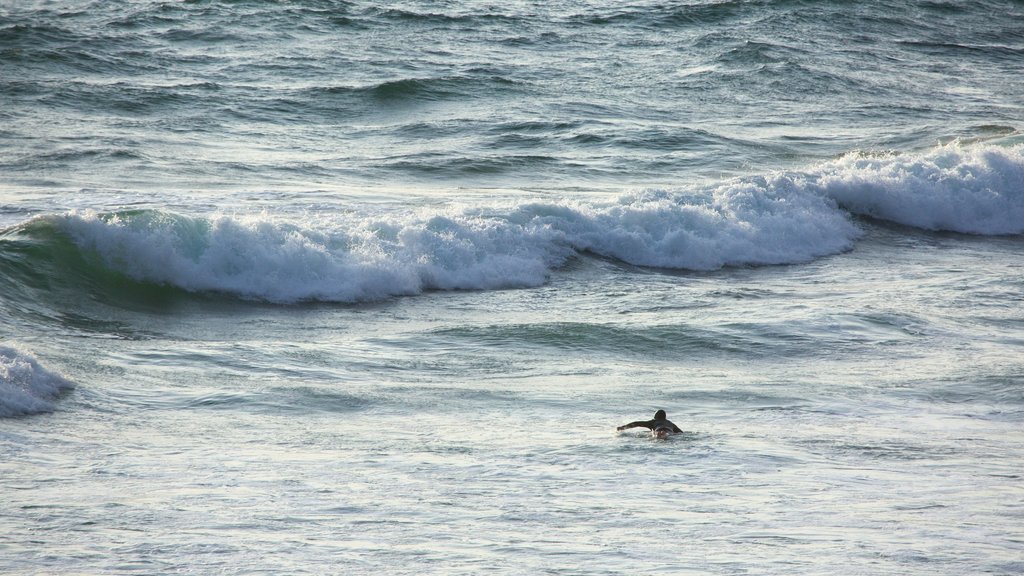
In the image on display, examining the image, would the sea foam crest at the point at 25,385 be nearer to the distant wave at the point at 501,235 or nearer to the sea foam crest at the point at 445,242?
the distant wave at the point at 501,235

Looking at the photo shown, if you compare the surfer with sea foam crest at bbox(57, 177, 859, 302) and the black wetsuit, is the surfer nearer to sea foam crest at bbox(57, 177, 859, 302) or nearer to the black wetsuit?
the black wetsuit

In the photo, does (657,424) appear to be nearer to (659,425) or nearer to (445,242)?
(659,425)

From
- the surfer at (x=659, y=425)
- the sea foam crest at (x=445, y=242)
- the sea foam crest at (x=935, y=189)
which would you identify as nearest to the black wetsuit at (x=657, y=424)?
the surfer at (x=659, y=425)

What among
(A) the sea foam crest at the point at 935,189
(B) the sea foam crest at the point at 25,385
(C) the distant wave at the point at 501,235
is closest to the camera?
(B) the sea foam crest at the point at 25,385

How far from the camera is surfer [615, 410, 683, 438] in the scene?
7098mm

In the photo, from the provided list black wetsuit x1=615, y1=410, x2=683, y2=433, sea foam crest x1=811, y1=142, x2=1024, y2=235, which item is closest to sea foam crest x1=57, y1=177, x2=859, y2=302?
sea foam crest x1=811, y1=142, x2=1024, y2=235

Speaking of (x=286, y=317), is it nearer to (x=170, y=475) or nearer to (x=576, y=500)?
(x=170, y=475)

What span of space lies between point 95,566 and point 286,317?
6134 mm

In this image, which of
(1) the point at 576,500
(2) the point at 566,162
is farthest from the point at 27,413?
(2) the point at 566,162

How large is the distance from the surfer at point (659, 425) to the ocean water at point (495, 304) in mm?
116

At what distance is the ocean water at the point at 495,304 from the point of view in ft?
18.9

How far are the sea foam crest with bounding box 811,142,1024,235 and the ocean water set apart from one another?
0.06 m

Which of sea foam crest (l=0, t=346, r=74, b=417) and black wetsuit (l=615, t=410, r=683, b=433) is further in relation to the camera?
sea foam crest (l=0, t=346, r=74, b=417)

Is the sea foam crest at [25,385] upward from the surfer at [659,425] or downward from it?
upward
